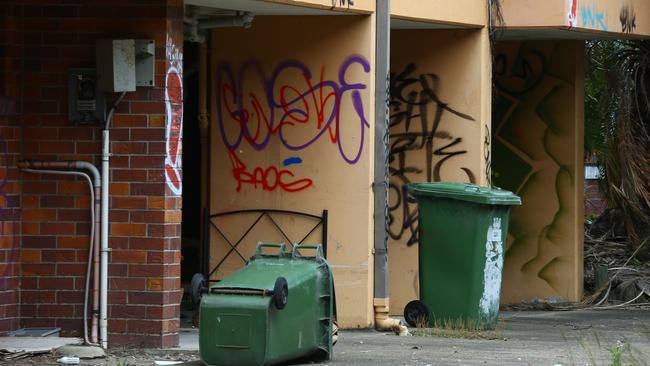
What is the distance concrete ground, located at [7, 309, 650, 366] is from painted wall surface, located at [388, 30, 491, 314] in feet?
4.68

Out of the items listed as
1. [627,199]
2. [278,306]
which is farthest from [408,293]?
[278,306]

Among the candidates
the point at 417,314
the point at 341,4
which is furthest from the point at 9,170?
the point at 417,314

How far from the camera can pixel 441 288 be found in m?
11.7

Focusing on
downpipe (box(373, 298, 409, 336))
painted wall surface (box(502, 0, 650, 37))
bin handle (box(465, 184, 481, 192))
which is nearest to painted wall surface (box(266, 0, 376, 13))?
bin handle (box(465, 184, 481, 192))

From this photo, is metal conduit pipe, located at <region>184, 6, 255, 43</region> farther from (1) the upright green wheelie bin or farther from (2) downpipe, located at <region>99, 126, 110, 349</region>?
(1) the upright green wheelie bin

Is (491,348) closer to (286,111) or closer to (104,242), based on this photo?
(104,242)

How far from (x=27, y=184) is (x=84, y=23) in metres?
1.29

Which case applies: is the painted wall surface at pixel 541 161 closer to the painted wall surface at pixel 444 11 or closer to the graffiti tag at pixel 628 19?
the graffiti tag at pixel 628 19

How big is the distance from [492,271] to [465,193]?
30.6 inches

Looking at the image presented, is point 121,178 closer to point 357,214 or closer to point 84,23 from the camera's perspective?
point 84,23

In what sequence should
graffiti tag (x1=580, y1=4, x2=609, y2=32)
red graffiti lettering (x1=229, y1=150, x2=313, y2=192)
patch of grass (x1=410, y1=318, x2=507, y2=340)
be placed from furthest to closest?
graffiti tag (x1=580, y1=4, x2=609, y2=32), red graffiti lettering (x1=229, y1=150, x2=313, y2=192), patch of grass (x1=410, y1=318, x2=507, y2=340)

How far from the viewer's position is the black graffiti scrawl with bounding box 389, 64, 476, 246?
13695 millimetres

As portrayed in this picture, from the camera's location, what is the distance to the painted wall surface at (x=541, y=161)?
15.4 meters

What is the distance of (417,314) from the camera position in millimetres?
11805
